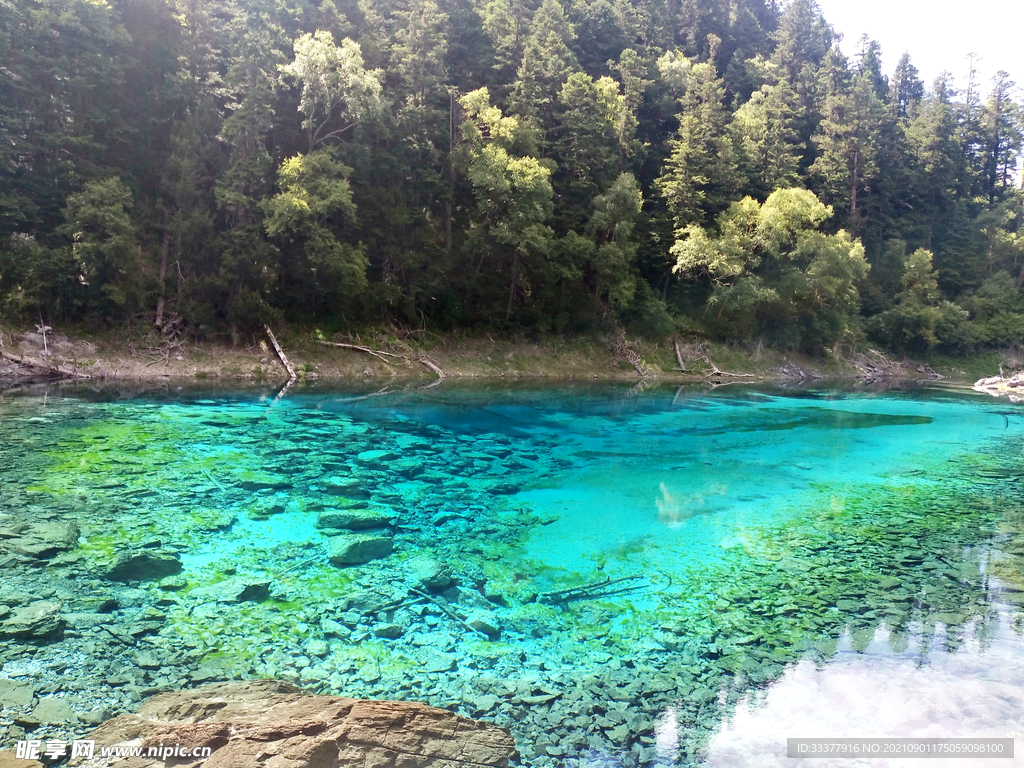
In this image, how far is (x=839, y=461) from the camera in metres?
15.1

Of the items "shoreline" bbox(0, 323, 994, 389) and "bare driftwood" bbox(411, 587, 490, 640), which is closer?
"bare driftwood" bbox(411, 587, 490, 640)

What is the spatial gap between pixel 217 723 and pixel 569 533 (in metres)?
5.69

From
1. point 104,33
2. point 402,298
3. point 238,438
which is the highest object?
point 104,33

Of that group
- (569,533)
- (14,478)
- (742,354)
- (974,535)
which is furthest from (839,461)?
(742,354)

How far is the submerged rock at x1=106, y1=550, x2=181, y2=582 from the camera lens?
6453 millimetres

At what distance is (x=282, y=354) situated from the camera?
28781mm

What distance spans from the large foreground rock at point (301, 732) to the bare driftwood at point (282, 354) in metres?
24.8

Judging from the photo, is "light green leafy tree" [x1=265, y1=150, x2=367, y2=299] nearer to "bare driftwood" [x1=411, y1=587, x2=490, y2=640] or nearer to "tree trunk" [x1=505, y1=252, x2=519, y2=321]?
"tree trunk" [x1=505, y1=252, x2=519, y2=321]

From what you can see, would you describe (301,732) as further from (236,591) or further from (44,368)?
(44,368)

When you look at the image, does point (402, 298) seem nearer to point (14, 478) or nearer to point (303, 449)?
point (303, 449)

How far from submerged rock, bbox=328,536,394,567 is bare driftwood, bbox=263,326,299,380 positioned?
836 inches

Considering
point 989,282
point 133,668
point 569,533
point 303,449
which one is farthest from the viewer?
point 989,282

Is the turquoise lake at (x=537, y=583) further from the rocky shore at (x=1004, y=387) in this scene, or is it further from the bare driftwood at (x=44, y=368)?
the rocky shore at (x=1004, y=387)

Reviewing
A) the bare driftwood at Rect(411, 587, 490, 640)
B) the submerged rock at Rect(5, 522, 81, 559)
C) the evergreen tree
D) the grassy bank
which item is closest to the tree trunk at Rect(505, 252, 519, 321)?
the grassy bank
